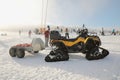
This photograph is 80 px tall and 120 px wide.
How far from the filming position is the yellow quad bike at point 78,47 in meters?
12.0

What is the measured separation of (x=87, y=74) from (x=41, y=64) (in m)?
2.98

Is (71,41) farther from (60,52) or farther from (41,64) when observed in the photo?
(41,64)

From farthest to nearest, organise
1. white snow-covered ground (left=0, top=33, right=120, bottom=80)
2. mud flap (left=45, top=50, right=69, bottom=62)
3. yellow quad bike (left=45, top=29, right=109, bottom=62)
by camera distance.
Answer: yellow quad bike (left=45, top=29, right=109, bottom=62) → mud flap (left=45, top=50, right=69, bottom=62) → white snow-covered ground (left=0, top=33, right=120, bottom=80)

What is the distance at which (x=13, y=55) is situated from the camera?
13.7m

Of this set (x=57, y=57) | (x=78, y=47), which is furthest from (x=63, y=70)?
(x=78, y=47)

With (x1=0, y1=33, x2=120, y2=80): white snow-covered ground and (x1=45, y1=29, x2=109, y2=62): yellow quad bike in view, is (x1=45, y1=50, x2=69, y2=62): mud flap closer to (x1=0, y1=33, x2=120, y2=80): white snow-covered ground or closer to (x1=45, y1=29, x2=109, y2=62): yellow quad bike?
(x1=45, y1=29, x2=109, y2=62): yellow quad bike

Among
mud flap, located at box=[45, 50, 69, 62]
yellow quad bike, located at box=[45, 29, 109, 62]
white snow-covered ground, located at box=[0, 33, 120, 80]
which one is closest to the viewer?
white snow-covered ground, located at box=[0, 33, 120, 80]

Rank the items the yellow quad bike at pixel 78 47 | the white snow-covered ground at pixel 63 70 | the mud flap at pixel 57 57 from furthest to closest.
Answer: the yellow quad bike at pixel 78 47, the mud flap at pixel 57 57, the white snow-covered ground at pixel 63 70

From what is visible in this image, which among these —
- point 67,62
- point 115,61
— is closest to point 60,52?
point 67,62

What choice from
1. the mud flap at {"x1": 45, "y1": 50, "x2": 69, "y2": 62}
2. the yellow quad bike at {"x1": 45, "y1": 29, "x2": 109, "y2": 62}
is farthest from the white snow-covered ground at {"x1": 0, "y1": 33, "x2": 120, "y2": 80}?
the yellow quad bike at {"x1": 45, "y1": 29, "x2": 109, "y2": 62}

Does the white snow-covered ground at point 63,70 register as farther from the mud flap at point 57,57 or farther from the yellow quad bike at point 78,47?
the yellow quad bike at point 78,47

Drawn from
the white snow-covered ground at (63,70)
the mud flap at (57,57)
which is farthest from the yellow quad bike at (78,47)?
the white snow-covered ground at (63,70)

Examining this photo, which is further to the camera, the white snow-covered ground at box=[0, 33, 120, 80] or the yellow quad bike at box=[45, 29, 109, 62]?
the yellow quad bike at box=[45, 29, 109, 62]

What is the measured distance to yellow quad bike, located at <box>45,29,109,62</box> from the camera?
11977 mm
